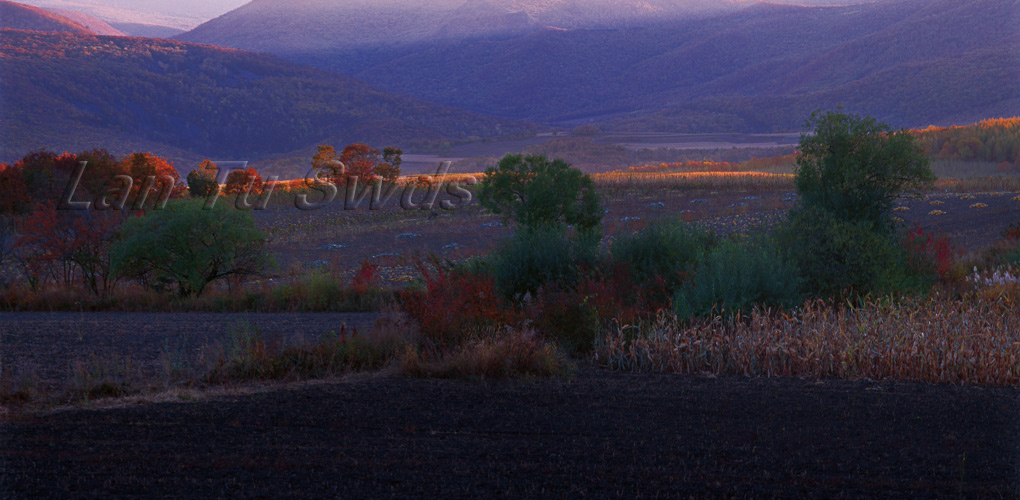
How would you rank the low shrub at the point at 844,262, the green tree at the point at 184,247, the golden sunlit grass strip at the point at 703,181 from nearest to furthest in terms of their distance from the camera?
the low shrub at the point at 844,262 → the green tree at the point at 184,247 → the golden sunlit grass strip at the point at 703,181

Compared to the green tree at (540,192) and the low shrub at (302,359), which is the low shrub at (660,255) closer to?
the green tree at (540,192)

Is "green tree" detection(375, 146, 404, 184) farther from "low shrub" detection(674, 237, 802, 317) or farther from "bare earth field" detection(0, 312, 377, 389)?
"low shrub" detection(674, 237, 802, 317)

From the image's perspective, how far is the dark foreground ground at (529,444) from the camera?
5.27 m

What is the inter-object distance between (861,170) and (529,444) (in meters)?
13.5

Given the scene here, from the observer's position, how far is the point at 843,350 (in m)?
9.30

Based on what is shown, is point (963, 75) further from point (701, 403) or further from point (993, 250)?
point (701, 403)

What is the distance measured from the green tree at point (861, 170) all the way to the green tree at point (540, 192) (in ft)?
18.5

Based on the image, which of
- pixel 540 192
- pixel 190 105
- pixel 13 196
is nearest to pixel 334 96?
pixel 190 105

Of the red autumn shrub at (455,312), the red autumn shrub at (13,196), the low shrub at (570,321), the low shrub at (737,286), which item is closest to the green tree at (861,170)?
the low shrub at (737,286)

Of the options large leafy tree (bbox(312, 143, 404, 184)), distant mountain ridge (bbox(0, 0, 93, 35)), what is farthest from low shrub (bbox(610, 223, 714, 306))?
distant mountain ridge (bbox(0, 0, 93, 35))

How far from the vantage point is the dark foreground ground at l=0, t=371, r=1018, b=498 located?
527cm

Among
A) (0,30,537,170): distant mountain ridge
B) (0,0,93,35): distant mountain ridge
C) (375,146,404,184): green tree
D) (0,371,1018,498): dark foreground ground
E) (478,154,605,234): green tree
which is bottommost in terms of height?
(0,371,1018,498): dark foreground ground

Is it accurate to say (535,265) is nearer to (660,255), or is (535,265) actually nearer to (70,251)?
(660,255)

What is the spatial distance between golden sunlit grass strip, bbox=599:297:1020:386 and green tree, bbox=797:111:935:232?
7.15 m
